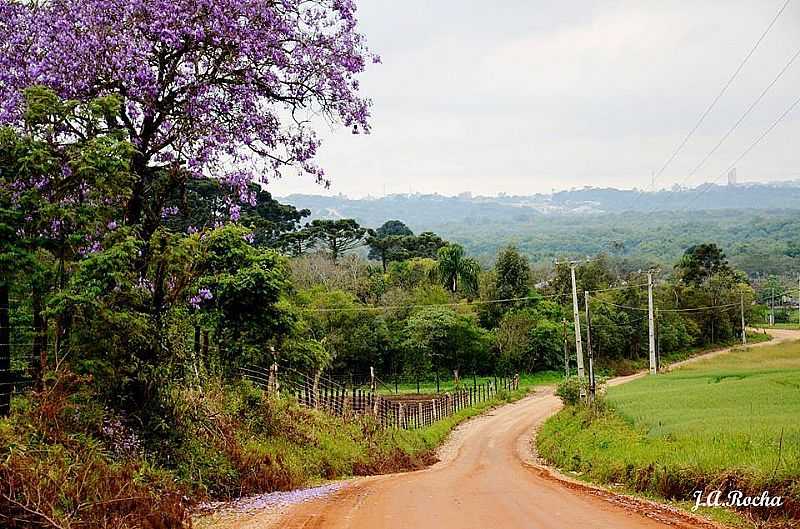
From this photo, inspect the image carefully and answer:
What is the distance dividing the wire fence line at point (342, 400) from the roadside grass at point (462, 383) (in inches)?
521

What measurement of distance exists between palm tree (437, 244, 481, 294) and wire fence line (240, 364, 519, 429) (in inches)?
1331

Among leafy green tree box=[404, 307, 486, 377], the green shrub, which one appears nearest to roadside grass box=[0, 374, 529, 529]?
the green shrub

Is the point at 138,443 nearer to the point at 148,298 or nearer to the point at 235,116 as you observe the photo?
the point at 148,298

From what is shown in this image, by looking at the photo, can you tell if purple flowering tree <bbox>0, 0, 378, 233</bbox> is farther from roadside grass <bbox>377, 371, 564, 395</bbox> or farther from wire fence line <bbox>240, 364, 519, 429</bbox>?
roadside grass <bbox>377, 371, 564, 395</bbox>

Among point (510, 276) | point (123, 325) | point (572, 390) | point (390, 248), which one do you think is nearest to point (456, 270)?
point (510, 276)

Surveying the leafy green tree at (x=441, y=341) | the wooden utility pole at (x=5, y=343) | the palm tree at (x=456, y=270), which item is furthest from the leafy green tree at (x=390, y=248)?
the wooden utility pole at (x=5, y=343)

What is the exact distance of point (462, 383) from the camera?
212ft

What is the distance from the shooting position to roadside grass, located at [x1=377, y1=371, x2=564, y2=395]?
61.1m

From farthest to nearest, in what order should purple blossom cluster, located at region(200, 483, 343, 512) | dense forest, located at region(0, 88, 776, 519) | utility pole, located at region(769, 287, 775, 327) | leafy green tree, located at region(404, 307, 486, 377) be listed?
utility pole, located at region(769, 287, 775, 327)
leafy green tree, located at region(404, 307, 486, 377)
purple blossom cluster, located at region(200, 483, 343, 512)
dense forest, located at region(0, 88, 776, 519)

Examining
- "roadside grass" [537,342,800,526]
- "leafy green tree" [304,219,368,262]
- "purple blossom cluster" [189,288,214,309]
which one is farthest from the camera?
"leafy green tree" [304,219,368,262]

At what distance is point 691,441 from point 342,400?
37.1 ft

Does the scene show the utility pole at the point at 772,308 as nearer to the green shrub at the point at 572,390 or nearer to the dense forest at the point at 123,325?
the green shrub at the point at 572,390

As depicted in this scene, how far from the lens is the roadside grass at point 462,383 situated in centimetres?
6112

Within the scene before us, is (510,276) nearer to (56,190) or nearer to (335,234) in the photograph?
(335,234)
